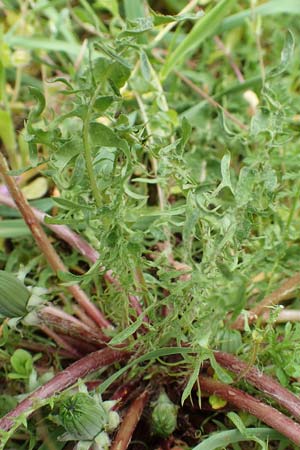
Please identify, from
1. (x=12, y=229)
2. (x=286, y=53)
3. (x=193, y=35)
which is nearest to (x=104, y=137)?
(x=286, y=53)

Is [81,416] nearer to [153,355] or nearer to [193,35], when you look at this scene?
[153,355]

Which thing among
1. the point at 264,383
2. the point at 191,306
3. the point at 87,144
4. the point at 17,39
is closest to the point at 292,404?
the point at 264,383

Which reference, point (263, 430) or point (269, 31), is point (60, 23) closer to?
point (269, 31)

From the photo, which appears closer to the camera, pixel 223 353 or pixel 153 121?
pixel 223 353

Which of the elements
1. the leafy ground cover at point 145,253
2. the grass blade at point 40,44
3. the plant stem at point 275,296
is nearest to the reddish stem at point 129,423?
the leafy ground cover at point 145,253

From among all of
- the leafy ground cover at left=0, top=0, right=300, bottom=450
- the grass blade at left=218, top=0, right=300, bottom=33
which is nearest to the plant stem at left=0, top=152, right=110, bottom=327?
the leafy ground cover at left=0, top=0, right=300, bottom=450

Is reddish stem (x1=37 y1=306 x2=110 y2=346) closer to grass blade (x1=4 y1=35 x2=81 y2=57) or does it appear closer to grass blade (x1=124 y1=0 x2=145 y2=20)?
grass blade (x1=4 y1=35 x2=81 y2=57)
